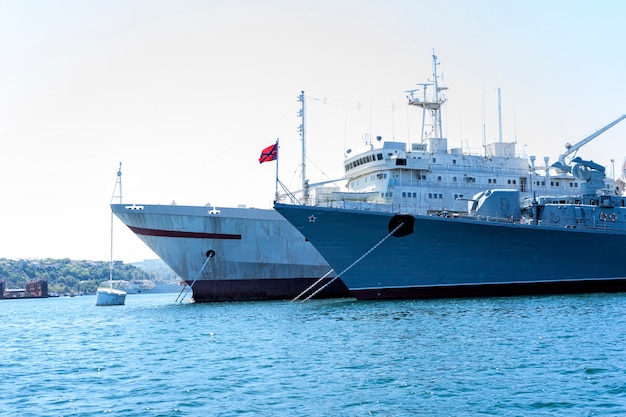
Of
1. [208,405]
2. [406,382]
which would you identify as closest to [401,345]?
[406,382]

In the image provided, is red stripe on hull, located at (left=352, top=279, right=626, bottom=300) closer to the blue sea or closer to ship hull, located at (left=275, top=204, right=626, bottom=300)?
ship hull, located at (left=275, top=204, right=626, bottom=300)

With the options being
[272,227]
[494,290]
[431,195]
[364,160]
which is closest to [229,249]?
[272,227]

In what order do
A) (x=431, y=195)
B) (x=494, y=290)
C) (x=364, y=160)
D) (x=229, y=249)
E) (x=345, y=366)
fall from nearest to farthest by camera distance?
(x=345, y=366) → (x=494, y=290) → (x=229, y=249) → (x=431, y=195) → (x=364, y=160)

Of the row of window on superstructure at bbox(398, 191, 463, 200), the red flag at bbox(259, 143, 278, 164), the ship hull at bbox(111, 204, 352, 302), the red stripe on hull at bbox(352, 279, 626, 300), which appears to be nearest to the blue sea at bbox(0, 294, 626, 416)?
the red stripe on hull at bbox(352, 279, 626, 300)

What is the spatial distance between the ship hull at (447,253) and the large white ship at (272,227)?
6.94 m

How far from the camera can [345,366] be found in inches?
608

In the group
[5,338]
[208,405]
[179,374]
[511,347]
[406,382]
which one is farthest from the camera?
[5,338]

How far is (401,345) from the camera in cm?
1775

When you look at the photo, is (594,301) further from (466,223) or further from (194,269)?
(194,269)

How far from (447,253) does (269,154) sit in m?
10.4

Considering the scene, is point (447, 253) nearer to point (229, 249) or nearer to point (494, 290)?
point (494, 290)

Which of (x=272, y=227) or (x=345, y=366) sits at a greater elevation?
(x=272, y=227)

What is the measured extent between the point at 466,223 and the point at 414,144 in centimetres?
1103

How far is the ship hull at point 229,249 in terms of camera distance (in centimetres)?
3772
